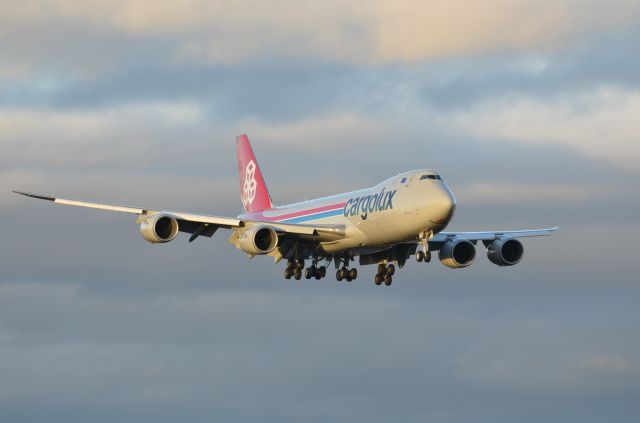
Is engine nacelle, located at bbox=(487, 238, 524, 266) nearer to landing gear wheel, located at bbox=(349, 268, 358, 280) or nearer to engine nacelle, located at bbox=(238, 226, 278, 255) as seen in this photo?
landing gear wheel, located at bbox=(349, 268, 358, 280)

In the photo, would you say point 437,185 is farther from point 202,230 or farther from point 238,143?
point 238,143

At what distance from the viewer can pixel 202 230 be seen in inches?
3349

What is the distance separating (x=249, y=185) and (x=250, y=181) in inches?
14.8

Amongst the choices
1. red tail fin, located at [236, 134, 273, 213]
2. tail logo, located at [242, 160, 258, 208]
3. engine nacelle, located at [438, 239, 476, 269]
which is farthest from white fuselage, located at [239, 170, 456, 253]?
tail logo, located at [242, 160, 258, 208]

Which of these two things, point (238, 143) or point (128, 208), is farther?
point (238, 143)

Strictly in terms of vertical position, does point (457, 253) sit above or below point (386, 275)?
above

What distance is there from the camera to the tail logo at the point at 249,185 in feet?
327

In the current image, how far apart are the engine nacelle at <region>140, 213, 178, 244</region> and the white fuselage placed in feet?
27.9

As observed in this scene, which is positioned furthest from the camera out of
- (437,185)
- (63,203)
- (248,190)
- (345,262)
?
(248,190)

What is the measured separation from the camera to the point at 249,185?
10075 cm

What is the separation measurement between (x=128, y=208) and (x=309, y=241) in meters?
10.5

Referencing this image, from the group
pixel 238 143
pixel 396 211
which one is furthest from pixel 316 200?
pixel 238 143

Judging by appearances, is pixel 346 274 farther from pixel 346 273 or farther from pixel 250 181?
pixel 250 181

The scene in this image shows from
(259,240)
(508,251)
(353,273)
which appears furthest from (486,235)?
(259,240)
